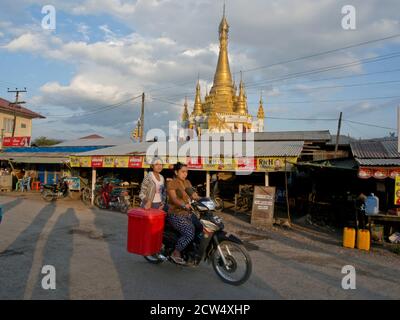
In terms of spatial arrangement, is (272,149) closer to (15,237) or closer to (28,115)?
(15,237)

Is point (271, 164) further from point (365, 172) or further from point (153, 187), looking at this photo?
point (153, 187)

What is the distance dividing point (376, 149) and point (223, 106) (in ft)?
109

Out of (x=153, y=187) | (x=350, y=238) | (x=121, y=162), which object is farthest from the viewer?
(x=121, y=162)

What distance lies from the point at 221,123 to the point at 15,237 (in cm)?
3326

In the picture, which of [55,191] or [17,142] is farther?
[17,142]

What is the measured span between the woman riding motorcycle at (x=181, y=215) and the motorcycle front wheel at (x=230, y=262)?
484mm

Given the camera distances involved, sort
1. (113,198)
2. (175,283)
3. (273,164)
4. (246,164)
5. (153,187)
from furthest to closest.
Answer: (113,198)
(246,164)
(273,164)
(153,187)
(175,283)

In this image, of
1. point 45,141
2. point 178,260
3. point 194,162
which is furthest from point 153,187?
point 45,141

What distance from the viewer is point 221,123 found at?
131ft

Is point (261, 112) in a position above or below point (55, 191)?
above

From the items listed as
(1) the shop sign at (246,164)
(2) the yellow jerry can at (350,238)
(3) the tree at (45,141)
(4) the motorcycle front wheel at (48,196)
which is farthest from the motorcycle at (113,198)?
(3) the tree at (45,141)

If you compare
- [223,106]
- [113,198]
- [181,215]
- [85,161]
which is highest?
[223,106]

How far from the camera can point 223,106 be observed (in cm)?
4344

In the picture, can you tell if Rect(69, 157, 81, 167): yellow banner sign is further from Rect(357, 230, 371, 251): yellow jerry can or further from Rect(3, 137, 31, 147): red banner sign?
Rect(357, 230, 371, 251): yellow jerry can
